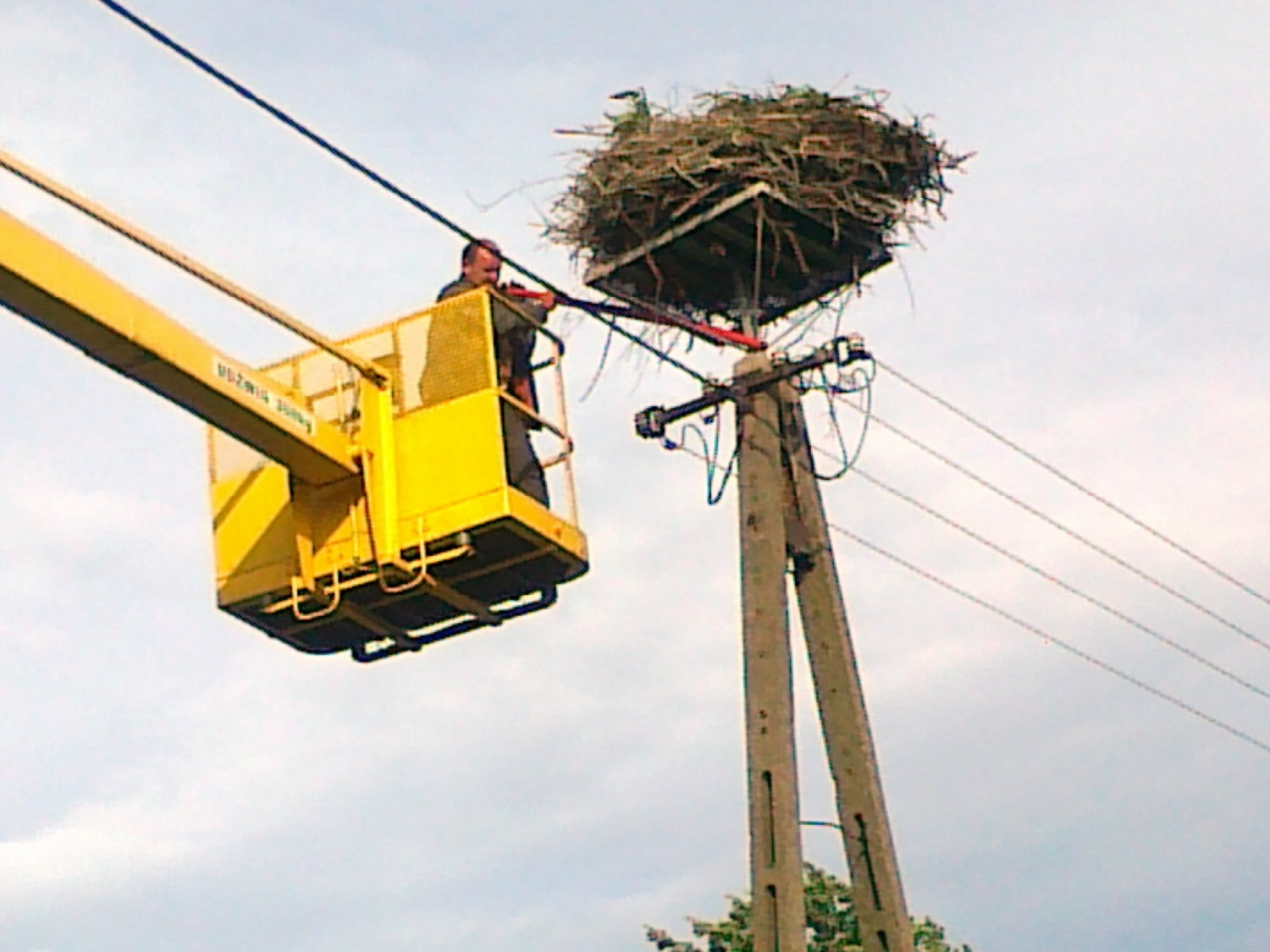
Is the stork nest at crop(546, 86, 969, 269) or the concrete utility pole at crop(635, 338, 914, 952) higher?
the stork nest at crop(546, 86, 969, 269)

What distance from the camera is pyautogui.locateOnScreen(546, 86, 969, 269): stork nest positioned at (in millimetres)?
11680

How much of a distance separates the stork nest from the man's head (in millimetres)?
1481

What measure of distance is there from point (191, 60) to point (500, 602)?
11.3 feet

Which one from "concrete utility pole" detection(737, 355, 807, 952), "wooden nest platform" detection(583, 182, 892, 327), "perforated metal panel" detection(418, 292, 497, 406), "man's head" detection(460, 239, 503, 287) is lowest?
"concrete utility pole" detection(737, 355, 807, 952)

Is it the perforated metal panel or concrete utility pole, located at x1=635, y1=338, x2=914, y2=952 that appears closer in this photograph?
the perforated metal panel

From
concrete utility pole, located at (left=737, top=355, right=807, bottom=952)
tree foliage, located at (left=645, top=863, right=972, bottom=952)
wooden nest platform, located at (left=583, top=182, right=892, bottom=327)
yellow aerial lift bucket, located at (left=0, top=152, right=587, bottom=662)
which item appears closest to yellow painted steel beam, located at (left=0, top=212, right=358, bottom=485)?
yellow aerial lift bucket, located at (left=0, top=152, right=587, bottom=662)

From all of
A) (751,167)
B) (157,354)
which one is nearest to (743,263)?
(751,167)

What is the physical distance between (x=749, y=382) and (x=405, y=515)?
7.62 feet

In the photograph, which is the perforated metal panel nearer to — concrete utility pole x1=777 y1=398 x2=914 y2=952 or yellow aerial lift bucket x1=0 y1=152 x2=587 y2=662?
yellow aerial lift bucket x1=0 y1=152 x2=587 y2=662

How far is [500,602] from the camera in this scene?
10.4m

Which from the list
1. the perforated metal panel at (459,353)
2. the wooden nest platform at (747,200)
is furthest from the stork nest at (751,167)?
the perforated metal panel at (459,353)

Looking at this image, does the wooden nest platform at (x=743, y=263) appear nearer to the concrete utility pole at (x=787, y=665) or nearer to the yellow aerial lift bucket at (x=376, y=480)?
the concrete utility pole at (x=787, y=665)

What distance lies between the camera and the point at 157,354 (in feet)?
29.9

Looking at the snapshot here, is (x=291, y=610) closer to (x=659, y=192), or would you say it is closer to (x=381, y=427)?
(x=381, y=427)
